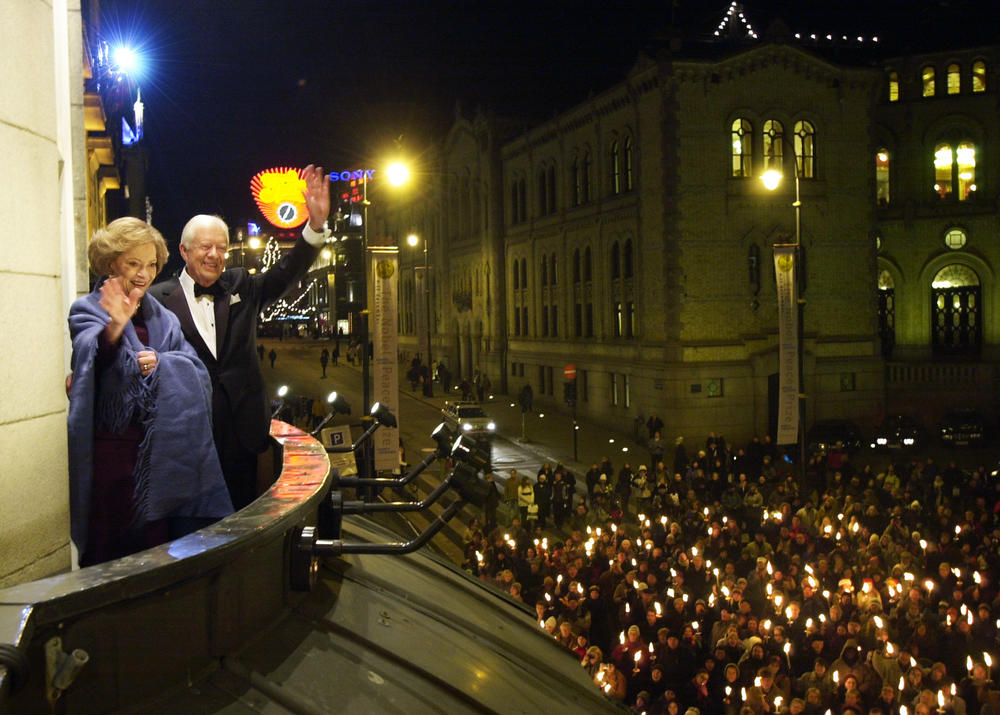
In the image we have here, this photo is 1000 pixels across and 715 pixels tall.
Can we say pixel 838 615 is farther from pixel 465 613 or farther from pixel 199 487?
pixel 199 487

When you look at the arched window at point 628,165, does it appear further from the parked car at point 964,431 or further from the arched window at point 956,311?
the parked car at point 964,431

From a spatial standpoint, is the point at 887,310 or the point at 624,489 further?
the point at 887,310

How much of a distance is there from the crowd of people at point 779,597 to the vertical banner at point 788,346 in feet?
11.2

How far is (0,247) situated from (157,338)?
81 cm

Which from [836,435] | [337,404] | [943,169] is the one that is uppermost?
[943,169]

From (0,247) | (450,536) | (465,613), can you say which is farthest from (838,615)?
(450,536)

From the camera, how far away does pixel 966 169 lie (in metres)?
44.8

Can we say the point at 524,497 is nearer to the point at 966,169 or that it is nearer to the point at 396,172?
the point at 396,172

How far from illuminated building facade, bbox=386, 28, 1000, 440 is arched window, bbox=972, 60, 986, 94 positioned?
0.09m

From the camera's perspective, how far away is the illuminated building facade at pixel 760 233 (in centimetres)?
3800

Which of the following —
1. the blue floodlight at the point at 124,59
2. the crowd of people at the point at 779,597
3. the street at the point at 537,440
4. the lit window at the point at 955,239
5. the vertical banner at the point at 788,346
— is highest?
the blue floodlight at the point at 124,59

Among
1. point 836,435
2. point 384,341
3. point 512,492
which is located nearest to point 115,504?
point 384,341

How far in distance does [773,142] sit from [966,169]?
1175cm

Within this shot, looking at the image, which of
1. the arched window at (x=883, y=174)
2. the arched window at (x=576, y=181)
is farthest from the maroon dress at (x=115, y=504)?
the arched window at (x=883, y=174)
